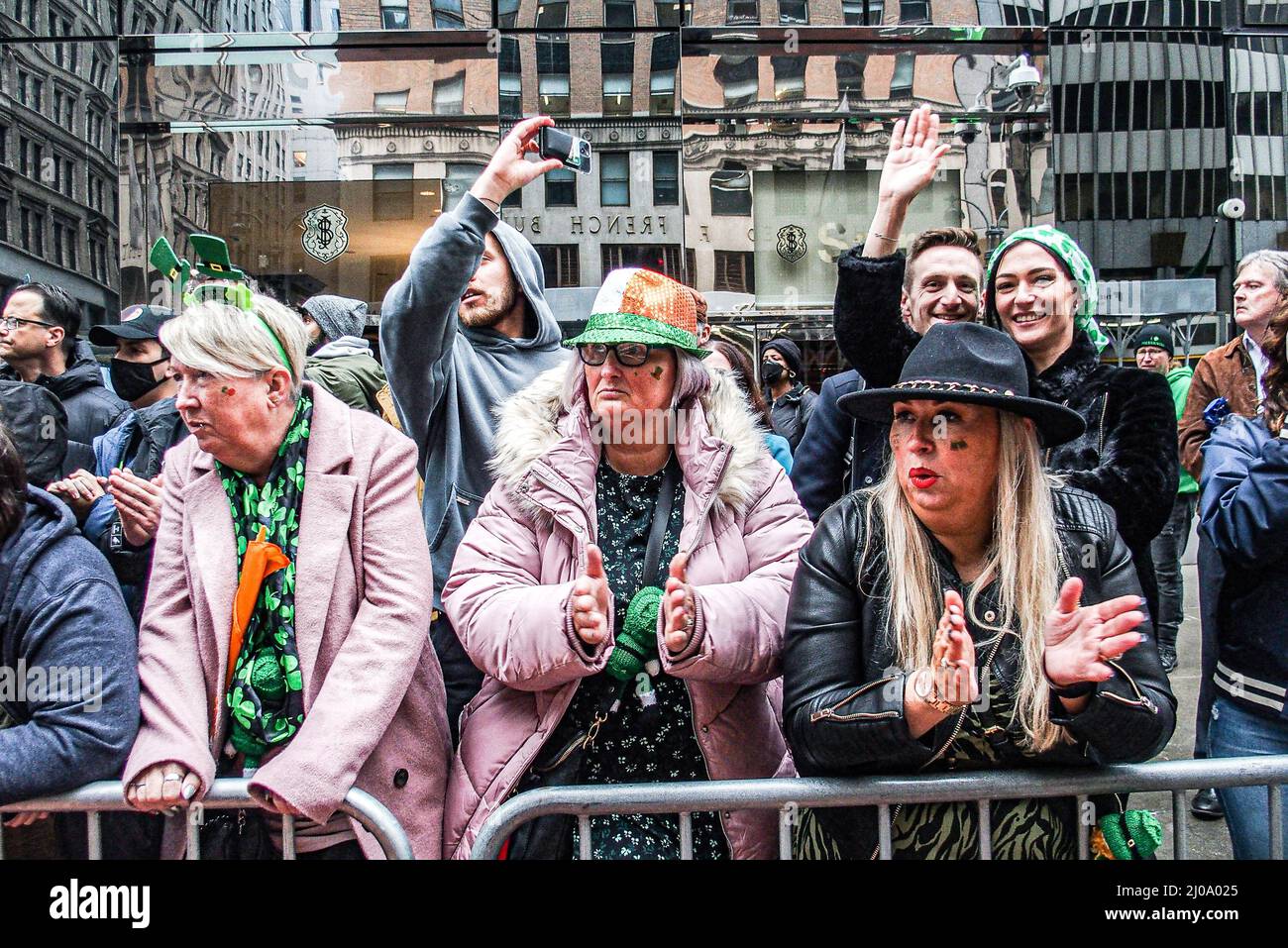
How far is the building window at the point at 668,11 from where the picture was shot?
580 cm

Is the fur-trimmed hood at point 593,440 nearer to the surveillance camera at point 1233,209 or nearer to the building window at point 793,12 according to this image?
the building window at point 793,12

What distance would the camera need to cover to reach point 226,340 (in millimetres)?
2369

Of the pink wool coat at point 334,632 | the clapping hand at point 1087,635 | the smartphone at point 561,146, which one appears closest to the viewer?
the clapping hand at point 1087,635

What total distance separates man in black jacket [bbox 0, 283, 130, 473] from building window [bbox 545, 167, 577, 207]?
2.54m

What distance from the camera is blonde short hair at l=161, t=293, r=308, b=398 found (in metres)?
2.36

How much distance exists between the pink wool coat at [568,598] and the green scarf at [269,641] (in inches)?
14.9

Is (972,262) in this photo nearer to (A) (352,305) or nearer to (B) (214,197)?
(A) (352,305)

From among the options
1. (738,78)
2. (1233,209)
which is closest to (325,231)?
(738,78)

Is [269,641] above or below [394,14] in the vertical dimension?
below

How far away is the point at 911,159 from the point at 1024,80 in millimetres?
3976

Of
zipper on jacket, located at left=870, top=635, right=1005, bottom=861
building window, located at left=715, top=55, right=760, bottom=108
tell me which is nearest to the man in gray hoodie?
zipper on jacket, located at left=870, top=635, right=1005, bottom=861

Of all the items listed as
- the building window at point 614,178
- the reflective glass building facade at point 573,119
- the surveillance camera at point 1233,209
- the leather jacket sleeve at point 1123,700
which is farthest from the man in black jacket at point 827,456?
the surveillance camera at point 1233,209

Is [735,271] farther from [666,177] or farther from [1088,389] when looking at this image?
[1088,389]
